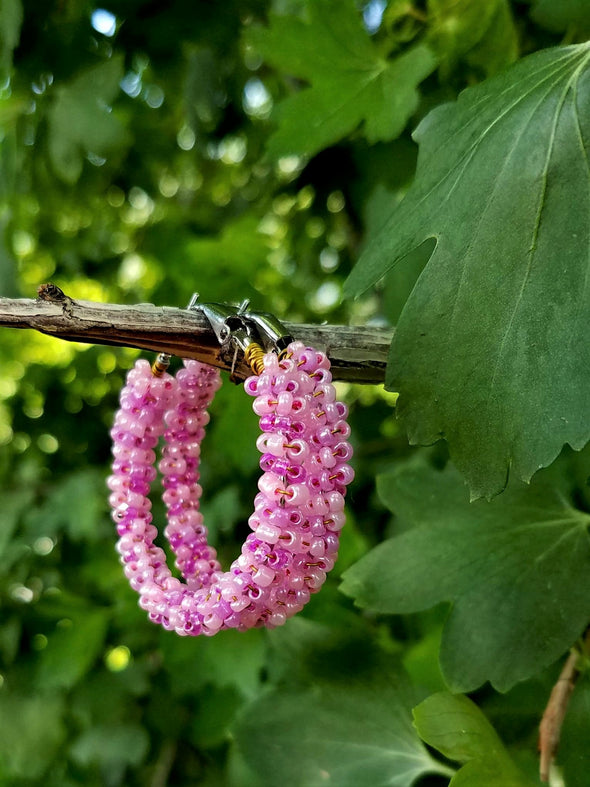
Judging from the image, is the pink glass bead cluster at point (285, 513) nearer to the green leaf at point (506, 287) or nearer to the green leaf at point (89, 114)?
the green leaf at point (506, 287)

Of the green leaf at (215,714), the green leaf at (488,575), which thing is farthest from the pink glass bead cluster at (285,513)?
the green leaf at (215,714)

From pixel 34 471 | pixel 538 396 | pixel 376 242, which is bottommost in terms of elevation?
pixel 538 396

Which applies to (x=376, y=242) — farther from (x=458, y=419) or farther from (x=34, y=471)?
(x=34, y=471)

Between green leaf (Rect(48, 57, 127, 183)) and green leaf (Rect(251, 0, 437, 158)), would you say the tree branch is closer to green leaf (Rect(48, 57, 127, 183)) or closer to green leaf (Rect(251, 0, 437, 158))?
green leaf (Rect(251, 0, 437, 158))

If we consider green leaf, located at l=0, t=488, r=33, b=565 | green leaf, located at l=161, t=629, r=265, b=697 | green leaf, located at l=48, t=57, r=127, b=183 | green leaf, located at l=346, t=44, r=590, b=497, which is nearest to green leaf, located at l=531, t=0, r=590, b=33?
green leaf, located at l=346, t=44, r=590, b=497

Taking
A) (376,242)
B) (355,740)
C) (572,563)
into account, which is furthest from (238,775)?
(376,242)

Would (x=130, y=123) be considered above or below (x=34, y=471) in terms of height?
above
